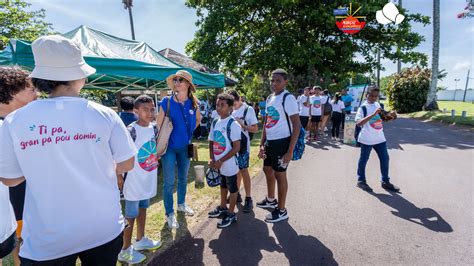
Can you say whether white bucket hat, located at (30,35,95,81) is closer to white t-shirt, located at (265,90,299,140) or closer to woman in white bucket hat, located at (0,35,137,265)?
woman in white bucket hat, located at (0,35,137,265)

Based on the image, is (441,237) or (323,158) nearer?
(441,237)

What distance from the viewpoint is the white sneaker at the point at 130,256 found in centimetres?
283

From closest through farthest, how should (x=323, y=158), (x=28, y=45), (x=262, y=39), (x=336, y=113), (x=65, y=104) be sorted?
(x=65, y=104), (x=28, y=45), (x=323, y=158), (x=336, y=113), (x=262, y=39)

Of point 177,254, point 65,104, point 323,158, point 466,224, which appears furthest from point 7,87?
point 323,158

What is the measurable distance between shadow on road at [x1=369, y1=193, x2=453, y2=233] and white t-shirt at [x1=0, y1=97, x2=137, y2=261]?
3.94 metres

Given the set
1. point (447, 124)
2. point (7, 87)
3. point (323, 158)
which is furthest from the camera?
point (447, 124)

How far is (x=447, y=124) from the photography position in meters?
13.1

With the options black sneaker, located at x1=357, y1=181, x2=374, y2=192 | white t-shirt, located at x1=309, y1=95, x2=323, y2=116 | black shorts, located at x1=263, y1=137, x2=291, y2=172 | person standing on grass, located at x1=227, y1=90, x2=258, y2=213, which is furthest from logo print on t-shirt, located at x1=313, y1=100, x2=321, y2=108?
black shorts, located at x1=263, y1=137, x2=291, y2=172

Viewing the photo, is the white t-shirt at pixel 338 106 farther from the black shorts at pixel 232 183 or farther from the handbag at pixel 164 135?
the handbag at pixel 164 135

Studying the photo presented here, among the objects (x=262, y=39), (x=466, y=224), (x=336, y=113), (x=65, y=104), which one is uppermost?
(x=262, y=39)

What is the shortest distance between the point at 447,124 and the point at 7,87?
53.3ft

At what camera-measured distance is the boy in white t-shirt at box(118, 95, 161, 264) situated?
2871 millimetres

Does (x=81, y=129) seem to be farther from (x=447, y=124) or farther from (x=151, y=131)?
(x=447, y=124)

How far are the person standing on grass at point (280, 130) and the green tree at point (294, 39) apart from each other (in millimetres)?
12588
